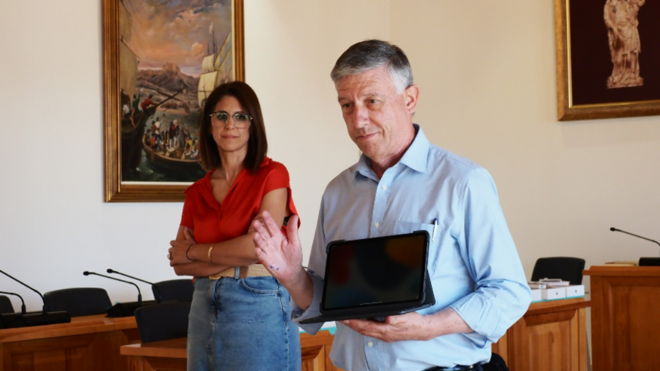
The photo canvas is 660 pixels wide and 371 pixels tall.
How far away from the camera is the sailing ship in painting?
620cm

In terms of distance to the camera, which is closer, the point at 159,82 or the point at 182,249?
the point at 182,249

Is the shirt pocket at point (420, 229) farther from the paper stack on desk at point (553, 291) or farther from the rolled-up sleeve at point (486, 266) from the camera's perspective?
the paper stack on desk at point (553, 291)

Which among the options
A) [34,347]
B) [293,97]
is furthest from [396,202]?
[293,97]

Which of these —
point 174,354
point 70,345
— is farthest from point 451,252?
point 70,345

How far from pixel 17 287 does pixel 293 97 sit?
3293 millimetres

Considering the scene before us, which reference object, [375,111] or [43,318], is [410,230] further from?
[43,318]

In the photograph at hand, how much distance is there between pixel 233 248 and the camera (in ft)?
8.01

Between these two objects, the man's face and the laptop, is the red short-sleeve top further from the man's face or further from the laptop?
the laptop

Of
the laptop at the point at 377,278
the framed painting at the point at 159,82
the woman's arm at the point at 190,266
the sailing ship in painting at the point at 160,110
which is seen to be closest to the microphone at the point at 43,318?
the woman's arm at the point at 190,266

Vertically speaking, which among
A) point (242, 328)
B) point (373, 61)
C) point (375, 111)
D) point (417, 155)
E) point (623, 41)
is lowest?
point (242, 328)

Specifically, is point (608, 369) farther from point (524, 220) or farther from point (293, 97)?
point (293, 97)

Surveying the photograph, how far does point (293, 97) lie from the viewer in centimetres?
748

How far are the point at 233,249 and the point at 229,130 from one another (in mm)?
487

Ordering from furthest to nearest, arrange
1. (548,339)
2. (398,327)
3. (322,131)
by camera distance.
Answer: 1. (322,131)
2. (548,339)
3. (398,327)
